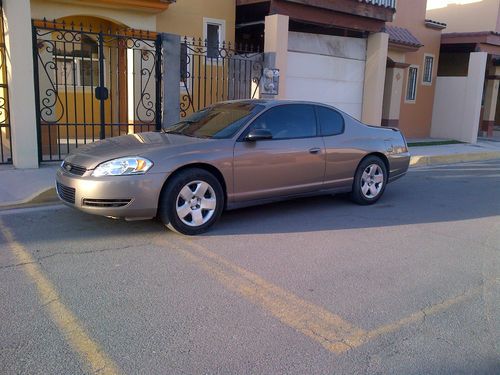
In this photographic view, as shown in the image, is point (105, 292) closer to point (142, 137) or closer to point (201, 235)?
point (201, 235)

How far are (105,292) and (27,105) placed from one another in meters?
5.64

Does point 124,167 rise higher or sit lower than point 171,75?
lower

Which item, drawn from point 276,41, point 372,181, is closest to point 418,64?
point 276,41

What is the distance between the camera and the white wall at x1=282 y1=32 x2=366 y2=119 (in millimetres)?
13602

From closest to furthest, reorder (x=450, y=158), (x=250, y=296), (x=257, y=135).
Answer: (x=250, y=296)
(x=257, y=135)
(x=450, y=158)

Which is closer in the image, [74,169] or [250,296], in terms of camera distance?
[250,296]

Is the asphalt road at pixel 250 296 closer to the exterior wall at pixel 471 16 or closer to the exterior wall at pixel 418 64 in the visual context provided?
the exterior wall at pixel 418 64

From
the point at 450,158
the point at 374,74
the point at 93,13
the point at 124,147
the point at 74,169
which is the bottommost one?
the point at 450,158

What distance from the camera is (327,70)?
1446cm

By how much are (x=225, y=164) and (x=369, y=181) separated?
2816mm

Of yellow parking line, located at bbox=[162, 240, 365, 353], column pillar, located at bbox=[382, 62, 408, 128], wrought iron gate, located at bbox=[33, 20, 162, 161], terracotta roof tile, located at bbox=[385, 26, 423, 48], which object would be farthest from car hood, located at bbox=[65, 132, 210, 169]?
column pillar, located at bbox=[382, 62, 408, 128]

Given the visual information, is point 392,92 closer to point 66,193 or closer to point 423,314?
point 66,193

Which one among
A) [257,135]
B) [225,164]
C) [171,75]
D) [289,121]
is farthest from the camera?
[171,75]

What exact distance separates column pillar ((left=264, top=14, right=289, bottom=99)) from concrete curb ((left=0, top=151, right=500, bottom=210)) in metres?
4.25
